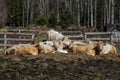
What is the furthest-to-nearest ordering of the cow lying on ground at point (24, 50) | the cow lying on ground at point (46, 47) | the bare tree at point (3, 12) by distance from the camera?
the bare tree at point (3, 12)
the cow lying on ground at point (46, 47)
the cow lying on ground at point (24, 50)

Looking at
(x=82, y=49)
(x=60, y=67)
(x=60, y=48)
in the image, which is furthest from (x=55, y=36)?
(x=60, y=67)

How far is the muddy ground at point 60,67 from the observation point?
10.0 meters

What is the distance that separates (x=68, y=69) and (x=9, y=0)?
202 ft

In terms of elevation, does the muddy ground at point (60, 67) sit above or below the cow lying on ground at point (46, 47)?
below

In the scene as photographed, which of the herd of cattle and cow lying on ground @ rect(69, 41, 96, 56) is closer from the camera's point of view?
the herd of cattle

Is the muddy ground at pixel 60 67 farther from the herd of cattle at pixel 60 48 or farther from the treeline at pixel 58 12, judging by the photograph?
the treeline at pixel 58 12

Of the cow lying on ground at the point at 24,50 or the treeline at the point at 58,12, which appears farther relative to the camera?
the treeline at the point at 58,12

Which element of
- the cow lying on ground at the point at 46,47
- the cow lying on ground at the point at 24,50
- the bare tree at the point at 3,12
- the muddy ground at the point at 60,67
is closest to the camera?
the muddy ground at the point at 60,67

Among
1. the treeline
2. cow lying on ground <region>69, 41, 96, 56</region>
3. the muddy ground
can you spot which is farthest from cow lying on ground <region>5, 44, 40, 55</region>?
the treeline

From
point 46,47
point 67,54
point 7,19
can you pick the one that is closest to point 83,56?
point 67,54

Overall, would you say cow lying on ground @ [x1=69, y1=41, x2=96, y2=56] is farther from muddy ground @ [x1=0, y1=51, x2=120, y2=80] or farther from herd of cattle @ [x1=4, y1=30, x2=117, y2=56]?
muddy ground @ [x1=0, y1=51, x2=120, y2=80]

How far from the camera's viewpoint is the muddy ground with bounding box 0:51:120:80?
1004 centimetres

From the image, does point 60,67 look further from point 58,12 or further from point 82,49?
point 58,12

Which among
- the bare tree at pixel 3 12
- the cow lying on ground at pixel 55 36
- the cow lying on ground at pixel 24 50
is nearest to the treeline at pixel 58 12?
the bare tree at pixel 3 12
